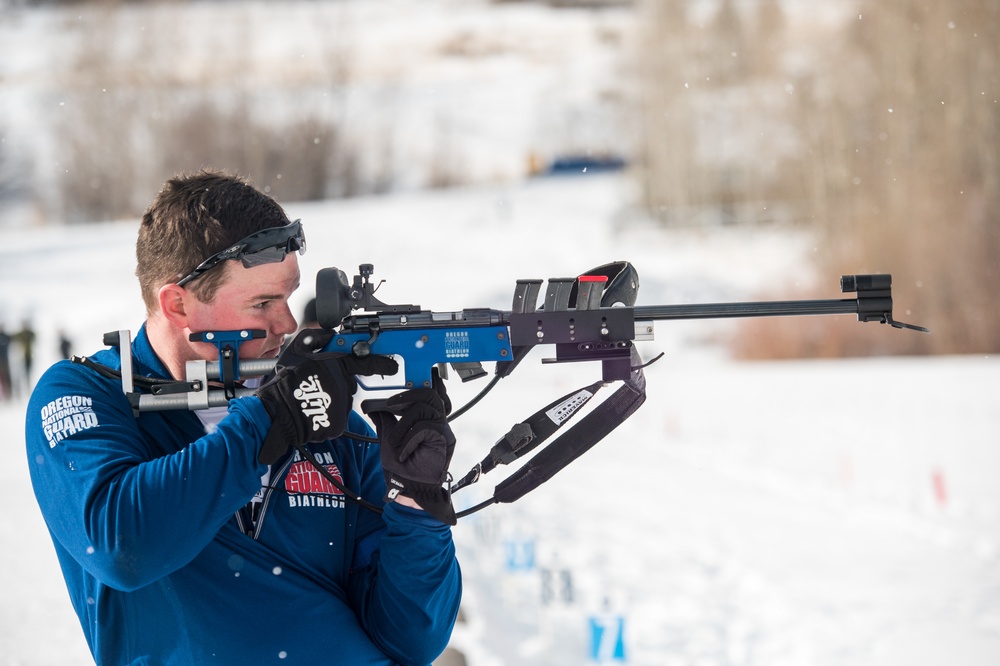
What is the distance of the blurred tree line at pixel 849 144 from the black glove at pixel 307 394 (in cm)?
1428

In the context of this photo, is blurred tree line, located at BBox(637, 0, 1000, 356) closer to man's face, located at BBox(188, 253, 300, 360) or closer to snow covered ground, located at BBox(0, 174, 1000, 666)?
snow covered ground, located at BBox(0, 174, 1000, 666)

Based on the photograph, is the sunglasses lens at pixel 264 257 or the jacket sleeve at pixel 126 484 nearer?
the jacket sleeve at pixel 126 484

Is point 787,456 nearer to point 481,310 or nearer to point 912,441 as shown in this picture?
point 912,441

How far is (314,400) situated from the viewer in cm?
176

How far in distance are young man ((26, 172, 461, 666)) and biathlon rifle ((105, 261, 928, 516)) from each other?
0.17 feet

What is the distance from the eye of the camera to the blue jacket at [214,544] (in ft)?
5.19

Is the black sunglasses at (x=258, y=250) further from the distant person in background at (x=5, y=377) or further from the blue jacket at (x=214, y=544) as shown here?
the distant person in background at (x=5, y=377)

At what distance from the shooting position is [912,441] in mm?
9570

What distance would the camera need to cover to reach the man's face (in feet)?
6.14

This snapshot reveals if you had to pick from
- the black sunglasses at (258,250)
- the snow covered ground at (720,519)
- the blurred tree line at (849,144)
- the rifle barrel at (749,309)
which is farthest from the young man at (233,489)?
the blurred tree line at (849,144)

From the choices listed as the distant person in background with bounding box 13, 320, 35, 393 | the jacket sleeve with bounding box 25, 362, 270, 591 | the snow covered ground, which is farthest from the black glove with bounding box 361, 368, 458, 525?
the distant person in background with bounding box 13, 320, 35, 393

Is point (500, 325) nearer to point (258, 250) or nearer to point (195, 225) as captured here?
point (258, 250)

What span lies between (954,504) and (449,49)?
102ft

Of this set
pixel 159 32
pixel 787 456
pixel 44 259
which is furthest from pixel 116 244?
pixel 787 456
